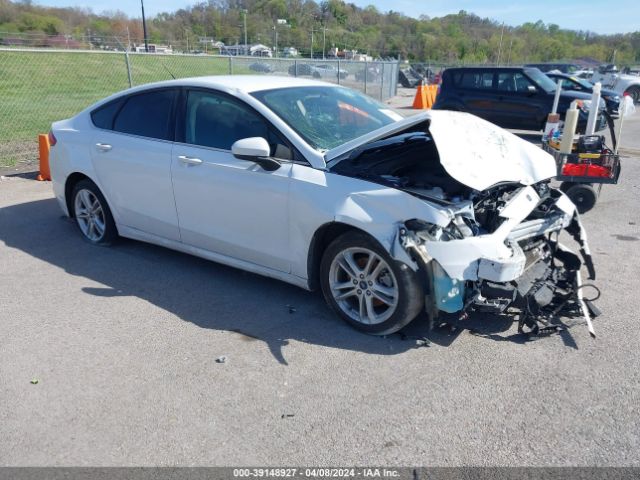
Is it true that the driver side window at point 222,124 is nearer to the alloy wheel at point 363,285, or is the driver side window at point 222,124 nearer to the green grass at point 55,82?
the alloy wheel at point 363,285

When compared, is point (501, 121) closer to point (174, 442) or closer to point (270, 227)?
point (270, 227)

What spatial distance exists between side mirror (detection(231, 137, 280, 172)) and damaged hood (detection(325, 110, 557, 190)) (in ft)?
1.39

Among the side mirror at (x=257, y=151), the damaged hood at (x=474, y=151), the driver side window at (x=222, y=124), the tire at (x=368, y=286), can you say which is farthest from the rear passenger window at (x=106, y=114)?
the tire at (x=368, y=286)

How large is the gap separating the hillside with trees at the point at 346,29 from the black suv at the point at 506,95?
175ft

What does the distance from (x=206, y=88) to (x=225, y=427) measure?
9.43ft

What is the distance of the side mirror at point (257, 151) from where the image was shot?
3.88 metres

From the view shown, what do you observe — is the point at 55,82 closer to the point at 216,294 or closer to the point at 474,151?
the point at 216,294

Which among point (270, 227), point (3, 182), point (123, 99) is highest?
point (123, 99)

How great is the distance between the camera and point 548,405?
307 centimetres

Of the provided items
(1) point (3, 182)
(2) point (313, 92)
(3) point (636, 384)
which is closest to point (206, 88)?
(2) point (313, 92)

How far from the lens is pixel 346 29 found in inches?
4296

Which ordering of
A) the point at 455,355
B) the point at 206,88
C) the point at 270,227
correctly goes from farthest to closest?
the point at 206,88
the point at 270,227
the point at 455,355

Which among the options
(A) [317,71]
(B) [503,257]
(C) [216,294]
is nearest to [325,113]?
(C) [216,294]

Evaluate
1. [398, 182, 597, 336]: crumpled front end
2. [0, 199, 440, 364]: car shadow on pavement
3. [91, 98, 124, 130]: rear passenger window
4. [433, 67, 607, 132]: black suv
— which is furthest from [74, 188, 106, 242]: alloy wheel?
[433, 67, 607, 132]: black suv
